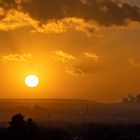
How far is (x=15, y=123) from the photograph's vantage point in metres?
118

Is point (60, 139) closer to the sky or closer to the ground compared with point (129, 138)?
closer to the ground

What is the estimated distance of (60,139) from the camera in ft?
405

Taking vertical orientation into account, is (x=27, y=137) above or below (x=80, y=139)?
below

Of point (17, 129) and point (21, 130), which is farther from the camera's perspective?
point (17, 129)

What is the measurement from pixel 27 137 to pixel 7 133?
5.03 meters

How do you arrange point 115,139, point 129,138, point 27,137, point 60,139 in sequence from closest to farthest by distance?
point 27,137 → point 60,139 → point 115,139 → point 129,138

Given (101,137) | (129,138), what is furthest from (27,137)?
(129,138)

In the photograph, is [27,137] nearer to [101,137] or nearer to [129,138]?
[101,137]

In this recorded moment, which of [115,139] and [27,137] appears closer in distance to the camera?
[27,137]

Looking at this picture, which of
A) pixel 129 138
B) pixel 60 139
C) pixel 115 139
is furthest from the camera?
pixel 129 138

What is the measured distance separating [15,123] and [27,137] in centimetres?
413

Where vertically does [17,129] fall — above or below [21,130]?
above

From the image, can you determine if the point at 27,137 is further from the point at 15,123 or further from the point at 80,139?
the point at 80,139

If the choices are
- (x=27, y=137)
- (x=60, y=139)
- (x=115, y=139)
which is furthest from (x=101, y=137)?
(x=27, y=137)
